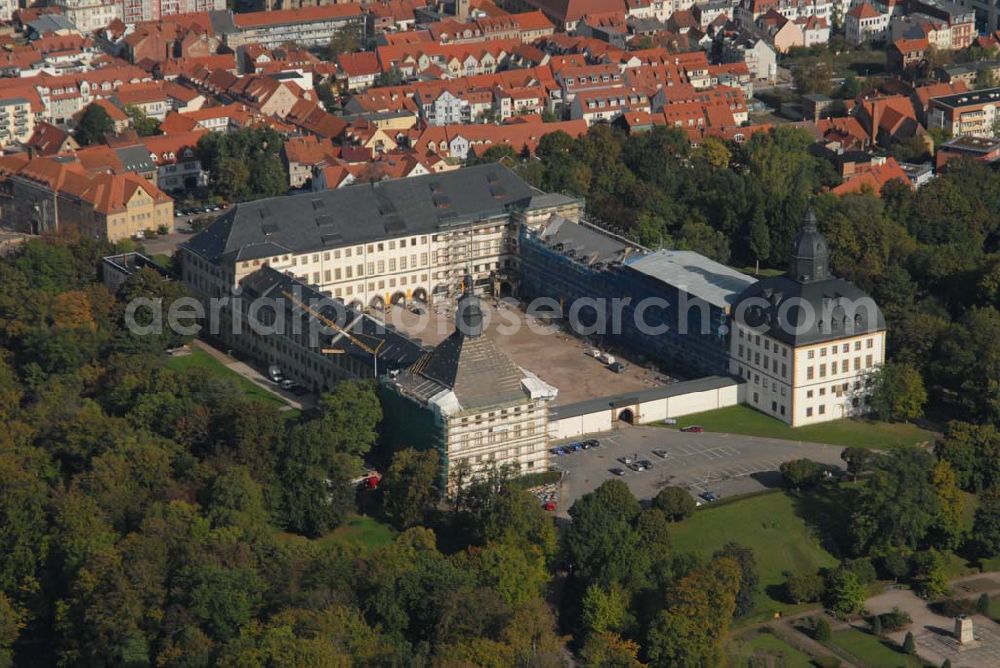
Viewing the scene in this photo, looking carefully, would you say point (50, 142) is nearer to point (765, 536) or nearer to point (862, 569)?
point (765, 536)

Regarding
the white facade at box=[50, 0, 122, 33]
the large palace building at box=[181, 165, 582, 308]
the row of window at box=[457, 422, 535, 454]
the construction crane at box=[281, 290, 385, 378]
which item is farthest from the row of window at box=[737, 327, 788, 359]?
the white facade at box=[50, 0, 122, 33]

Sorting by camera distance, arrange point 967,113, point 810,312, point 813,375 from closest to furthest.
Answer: point 810,312
point 813,375
point 967,113

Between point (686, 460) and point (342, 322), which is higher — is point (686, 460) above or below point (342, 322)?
below

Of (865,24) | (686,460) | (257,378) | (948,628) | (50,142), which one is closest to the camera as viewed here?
(948,628)

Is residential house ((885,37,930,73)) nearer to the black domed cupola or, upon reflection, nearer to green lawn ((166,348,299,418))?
the black domed cupola

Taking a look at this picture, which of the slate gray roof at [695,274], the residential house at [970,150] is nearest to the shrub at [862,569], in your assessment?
the slate gray roof at [695,274]

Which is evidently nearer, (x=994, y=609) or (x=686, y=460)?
(x=994, y=609)

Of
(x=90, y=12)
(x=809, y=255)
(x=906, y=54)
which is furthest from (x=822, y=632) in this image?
(x=90, y=12)
